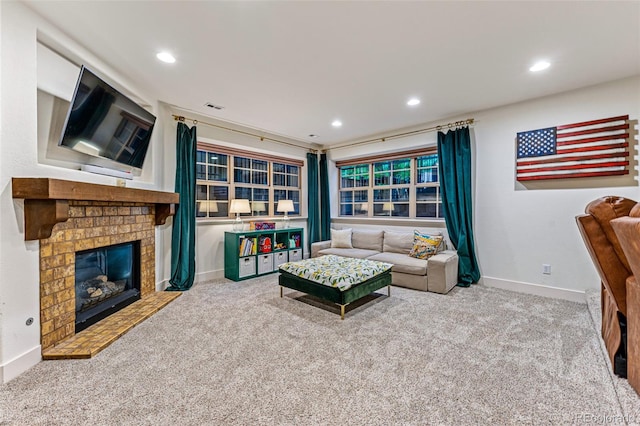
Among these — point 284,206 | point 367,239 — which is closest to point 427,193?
point 367,239

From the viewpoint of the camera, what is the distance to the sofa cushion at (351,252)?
15.0 ft

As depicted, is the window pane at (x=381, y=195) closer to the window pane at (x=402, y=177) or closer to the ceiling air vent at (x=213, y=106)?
the window pane at (x=402, y=177)

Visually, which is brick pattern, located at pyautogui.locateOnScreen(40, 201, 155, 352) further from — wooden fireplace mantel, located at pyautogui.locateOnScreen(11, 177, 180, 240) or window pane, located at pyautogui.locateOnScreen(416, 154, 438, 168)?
window pane, located at pyautogui.locateOnScreen(416, 154, 438, 168)

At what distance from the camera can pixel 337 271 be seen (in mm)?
3137

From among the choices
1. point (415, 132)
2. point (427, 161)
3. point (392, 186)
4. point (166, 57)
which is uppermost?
point (166, 57)

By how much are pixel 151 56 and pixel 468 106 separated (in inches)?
149

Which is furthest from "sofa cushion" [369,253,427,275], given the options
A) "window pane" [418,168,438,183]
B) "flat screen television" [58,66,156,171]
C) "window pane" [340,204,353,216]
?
"flat screen television" [58,66,156,171]

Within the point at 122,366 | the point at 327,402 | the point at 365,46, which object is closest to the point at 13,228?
the point at 122,366

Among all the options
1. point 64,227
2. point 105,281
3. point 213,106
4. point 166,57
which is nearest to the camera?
point 64,227

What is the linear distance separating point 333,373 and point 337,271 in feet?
4.28

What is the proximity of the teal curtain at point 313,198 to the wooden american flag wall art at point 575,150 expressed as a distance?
11.3 ft

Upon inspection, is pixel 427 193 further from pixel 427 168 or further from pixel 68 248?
pixel 68 248

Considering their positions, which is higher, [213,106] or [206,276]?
[213,106]

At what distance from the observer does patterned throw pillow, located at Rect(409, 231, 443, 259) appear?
4051 mm
